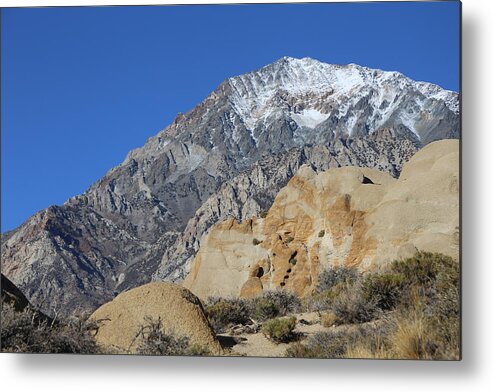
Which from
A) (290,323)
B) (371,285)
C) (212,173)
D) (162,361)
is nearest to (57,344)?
(162,361)

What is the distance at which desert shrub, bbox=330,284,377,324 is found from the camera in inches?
348

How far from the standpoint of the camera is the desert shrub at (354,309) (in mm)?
8828

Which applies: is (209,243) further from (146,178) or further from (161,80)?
(161,80)

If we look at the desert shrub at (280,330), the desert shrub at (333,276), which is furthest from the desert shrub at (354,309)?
the desert shrub at (333,276)

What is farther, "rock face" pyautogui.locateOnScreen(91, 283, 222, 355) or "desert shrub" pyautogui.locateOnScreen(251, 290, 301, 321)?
"desert shrub" pyautogui.locateOnScreen(251, 290, 301, 321)

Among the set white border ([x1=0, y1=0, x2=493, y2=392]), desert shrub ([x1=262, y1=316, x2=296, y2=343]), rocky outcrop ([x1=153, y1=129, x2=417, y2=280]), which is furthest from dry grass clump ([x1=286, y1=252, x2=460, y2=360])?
rocky outcrop ([x1=153, y1=129, x2=417, y2=280])

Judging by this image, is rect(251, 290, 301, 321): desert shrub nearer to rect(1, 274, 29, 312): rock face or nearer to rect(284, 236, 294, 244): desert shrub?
rect(1, 274, 29, 312): rock face

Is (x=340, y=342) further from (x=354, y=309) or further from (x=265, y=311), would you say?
(x=265, y=311)

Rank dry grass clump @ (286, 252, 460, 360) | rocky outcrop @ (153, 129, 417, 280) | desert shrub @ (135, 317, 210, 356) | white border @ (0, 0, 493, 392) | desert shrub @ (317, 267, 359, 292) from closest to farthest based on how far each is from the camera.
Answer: dry grass clump @ (286, 252, 460, 360)
white border @ (0, 0, 493, 392)
desert shrub @ (135, 317, 210, 356)
desert shrub @ (317, 267, 359, 292)
rocky outcrop @ (153, 129, 417, 280)

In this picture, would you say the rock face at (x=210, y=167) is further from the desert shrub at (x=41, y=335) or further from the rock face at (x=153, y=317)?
the rock face at (x=153, y=317)

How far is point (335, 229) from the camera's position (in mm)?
18484

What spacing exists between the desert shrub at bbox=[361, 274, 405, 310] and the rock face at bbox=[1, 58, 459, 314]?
2.09m

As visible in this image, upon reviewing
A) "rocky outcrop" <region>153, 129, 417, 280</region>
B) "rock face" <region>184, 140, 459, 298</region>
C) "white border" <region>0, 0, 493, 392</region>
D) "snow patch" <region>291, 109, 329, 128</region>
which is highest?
"snow patch" <region>291, 109, 329, 128</region>

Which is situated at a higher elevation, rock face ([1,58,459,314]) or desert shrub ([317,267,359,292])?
rock face ([1,58,459,314])
